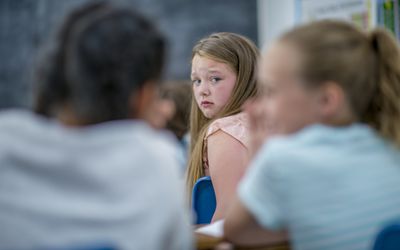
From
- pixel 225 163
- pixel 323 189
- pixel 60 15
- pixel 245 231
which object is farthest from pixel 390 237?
pixel 60 15

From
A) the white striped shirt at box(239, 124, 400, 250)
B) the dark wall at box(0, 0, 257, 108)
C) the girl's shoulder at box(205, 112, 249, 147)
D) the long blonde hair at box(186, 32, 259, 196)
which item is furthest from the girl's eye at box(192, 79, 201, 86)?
the dark wall at box(0, 0, 257, 108)

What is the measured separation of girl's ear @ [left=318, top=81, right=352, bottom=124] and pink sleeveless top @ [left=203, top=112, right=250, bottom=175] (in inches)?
44.9

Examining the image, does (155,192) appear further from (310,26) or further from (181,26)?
(181,26)

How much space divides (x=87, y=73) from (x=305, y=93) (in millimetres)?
467

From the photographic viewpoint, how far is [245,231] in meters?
1.29

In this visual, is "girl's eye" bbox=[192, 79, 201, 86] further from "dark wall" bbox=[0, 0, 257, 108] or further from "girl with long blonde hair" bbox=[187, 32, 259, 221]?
"dark wall" bbox=[0, 0, 257, 108]

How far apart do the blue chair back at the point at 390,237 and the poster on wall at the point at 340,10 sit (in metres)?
2.69

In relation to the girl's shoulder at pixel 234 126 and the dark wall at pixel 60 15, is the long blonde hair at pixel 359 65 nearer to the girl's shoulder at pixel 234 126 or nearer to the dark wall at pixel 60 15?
the girl's shoulder at pixel 234 126

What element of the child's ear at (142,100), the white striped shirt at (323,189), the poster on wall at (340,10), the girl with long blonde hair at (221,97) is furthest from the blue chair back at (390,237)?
the poster on wall at (340,10)

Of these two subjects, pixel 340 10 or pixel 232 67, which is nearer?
pixel 232 67

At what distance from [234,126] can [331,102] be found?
3.91ft

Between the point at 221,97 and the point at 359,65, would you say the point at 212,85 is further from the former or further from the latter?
the point at 359,65

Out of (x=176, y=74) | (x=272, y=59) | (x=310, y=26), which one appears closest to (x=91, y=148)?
(x=272, y=59)

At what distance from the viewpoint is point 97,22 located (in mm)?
1102
